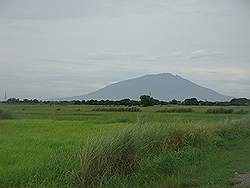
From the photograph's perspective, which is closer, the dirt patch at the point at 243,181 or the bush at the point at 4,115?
the dirt patch at the point at 243,181

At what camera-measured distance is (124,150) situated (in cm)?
923

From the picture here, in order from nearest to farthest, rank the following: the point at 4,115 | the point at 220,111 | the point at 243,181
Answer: the point at 243,181
the point at 4,115
the point at 220,111

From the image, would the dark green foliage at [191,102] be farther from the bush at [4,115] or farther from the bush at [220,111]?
the bush at [4,115]

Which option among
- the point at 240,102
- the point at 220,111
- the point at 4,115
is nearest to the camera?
the point at 4,115

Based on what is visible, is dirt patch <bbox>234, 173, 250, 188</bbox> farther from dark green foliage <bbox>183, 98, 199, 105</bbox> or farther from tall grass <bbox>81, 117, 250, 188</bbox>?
dark green foliage <bbox>183, 98, 199, 105</bbox>

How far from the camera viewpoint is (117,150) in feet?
29.4

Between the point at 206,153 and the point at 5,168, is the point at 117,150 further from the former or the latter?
the point at 206,153

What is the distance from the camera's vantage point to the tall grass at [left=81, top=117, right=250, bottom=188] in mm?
8141

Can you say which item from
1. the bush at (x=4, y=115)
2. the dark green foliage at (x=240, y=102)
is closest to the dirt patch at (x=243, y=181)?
the bush at (x=4, y=115)

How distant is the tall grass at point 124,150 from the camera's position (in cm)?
814

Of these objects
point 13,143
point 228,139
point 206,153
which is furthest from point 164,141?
point 228,139

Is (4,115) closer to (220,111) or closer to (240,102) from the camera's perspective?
(220,111)

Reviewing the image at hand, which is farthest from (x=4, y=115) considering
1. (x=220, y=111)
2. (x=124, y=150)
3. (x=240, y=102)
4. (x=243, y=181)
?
(x=240, y=102)

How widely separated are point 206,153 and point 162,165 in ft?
12.3
